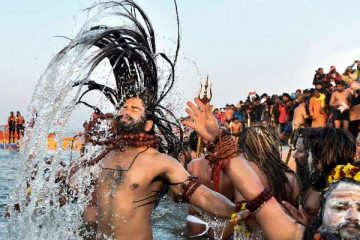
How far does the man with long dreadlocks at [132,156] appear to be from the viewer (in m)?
3.58

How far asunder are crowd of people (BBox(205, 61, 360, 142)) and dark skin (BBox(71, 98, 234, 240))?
236 centimetres

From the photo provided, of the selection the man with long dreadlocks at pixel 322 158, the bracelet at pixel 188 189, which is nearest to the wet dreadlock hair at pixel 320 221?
the man with long dreadlocks at pixel 322 158

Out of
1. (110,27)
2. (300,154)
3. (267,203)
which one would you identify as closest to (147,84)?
(110,27)

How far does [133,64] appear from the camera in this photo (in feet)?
14.4

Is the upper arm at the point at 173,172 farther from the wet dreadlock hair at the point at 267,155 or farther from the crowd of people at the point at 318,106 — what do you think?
the crowd of people at the point at 318,106

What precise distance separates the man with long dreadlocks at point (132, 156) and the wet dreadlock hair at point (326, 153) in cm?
59

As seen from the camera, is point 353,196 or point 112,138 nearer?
point 353,196

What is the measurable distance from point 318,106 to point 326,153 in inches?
292

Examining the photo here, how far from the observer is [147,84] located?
14.1 ft

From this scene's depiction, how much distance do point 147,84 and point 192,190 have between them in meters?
1.21

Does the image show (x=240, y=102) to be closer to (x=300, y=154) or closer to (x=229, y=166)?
(x=300, y=154)

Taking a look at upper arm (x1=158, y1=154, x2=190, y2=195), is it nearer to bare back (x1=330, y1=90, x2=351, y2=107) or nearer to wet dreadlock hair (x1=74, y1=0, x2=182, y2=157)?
wet dreadlock hair (x1=74, y1=0, x2=182, y2=157)

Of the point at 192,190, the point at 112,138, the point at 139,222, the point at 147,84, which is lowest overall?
the point at 139,222

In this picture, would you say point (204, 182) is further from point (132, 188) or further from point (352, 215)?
point (352, 215)
